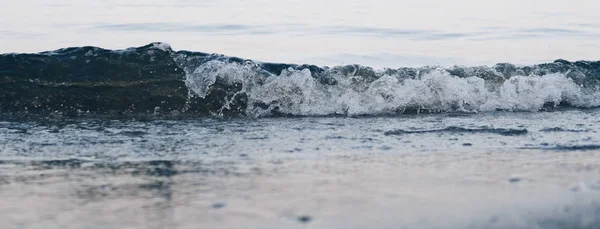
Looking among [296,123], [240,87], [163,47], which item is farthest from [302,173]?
[163,47]

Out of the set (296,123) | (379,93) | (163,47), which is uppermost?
(163,47)

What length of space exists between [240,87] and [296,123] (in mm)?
1263

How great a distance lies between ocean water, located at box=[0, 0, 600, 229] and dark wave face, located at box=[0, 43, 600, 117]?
17 mm

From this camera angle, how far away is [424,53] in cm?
1063

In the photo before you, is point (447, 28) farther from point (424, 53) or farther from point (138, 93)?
point (138, 93)

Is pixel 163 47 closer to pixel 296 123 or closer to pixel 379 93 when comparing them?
pixel 379 93

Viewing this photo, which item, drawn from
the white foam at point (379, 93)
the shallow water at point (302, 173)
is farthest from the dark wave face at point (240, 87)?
the shallow water at point (302, 173)

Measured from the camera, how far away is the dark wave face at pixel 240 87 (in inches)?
281

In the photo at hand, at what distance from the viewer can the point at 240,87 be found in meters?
7.52

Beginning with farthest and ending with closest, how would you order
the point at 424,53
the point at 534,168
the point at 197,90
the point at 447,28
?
the point at 447,28 < the point at 424,53 < the point at 197,90 < the point at 534,168

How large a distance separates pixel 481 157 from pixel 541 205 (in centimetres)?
130

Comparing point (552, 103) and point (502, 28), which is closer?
point (552, 103)

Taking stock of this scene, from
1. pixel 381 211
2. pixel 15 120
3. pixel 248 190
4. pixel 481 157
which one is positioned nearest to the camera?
pixel 381 211

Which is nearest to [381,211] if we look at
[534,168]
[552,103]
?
[534,168]
